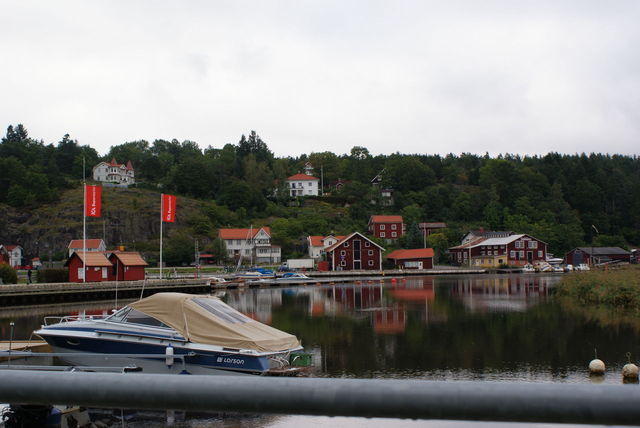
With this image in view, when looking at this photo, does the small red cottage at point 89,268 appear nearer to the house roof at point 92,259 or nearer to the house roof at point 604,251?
the house roof at point 92,259

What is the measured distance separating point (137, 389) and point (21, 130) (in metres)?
172

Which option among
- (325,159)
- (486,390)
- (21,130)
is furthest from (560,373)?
(21,130)

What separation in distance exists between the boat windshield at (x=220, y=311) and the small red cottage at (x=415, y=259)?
77.0 m

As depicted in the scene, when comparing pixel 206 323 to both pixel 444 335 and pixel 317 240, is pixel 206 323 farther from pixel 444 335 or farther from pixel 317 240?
pixel 317 240

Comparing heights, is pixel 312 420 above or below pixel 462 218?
below

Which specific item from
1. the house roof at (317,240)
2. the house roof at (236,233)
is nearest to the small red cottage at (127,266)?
the house roof at (236,233)

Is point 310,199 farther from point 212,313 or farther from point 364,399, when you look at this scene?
point 364,399

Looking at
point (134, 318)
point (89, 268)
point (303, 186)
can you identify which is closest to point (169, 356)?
point (134, 318)

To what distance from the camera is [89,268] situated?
54406mm

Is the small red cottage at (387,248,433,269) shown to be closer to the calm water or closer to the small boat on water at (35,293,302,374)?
the calm water

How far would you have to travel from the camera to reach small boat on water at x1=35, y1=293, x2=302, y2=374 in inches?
588

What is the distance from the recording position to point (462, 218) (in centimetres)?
13000

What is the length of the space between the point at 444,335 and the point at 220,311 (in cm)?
1238

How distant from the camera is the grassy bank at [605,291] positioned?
34.4 m
